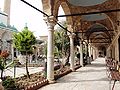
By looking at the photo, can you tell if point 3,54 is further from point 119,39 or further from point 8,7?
point 8,7

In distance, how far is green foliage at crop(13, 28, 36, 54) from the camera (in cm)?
1062

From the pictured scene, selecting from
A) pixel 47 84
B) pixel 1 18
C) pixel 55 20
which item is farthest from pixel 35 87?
pixel 1 18

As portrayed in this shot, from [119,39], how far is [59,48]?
557cm

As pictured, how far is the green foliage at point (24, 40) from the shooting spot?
34.9 feet

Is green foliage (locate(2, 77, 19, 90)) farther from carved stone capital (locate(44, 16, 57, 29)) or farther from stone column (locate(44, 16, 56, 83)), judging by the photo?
carved stone capital (locate(44, 16, 57, 29))

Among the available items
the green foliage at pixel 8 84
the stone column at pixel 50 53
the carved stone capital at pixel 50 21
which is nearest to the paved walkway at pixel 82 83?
the stone column at pixel 50 53

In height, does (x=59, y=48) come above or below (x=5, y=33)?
below

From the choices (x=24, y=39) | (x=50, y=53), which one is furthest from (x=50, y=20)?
(x=24, y=39)

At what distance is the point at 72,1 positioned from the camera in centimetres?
1401

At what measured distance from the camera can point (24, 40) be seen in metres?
10.7

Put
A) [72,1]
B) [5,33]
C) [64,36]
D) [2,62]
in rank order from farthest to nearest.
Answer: [5,33] < [64,36] < [72,1] < [2,62]

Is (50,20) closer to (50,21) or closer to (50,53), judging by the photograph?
(50,21)

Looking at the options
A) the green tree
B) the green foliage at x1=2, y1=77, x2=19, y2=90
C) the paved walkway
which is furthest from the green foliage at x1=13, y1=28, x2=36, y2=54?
the green foliage at x1=2, y1=77, x2=19, y2=90

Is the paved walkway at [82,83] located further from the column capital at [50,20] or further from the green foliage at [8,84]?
the column capital at [50,20]
